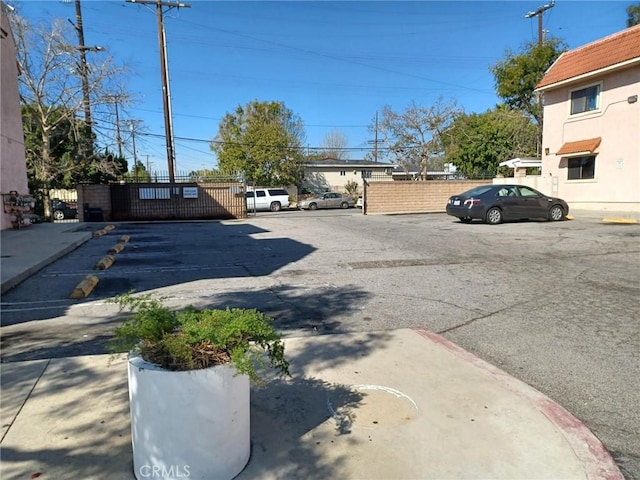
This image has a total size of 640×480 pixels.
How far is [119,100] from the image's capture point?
28.0 m

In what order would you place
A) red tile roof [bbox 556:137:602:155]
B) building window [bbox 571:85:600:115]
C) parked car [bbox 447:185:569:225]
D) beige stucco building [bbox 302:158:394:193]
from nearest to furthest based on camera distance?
parked car [bbox 447:185:569:225] < red tile roof [bbox 556:137:602:155] < building window [bbox 571:85:600:115] < beige stucco building [bbox 302:158:394:193]

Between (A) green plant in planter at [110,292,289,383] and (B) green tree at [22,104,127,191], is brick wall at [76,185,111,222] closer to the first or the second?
(B) green tree at [22,104,127,191]

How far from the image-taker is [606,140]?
20.1 meters

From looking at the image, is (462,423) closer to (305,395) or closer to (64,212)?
(305,395)

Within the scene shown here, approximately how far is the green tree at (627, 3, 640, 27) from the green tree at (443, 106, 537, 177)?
10.7m

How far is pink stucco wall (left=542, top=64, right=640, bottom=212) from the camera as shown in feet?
62.6

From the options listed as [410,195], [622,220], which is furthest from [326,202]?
[622,220]

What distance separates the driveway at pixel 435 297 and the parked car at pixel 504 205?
4.27 metres

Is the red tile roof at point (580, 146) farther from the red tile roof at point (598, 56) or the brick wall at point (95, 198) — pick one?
the brick wall at point (95, 198)

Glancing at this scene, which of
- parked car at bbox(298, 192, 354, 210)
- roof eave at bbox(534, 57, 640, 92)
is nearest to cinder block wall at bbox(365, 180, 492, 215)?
roof eave at bbox(534, 57, 640, 92)

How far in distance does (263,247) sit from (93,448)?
9.37 meters

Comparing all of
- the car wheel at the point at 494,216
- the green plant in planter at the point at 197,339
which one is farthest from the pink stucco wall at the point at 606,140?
the green plant in planter at the point at 197,339

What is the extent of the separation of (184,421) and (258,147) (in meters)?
43.4

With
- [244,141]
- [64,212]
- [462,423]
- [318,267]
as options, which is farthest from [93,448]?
[244,141]
